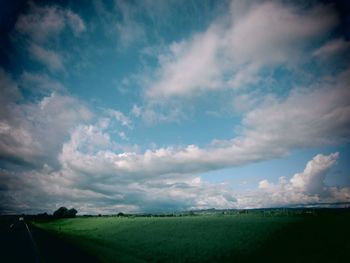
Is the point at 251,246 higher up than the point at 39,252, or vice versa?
the point at 39,252

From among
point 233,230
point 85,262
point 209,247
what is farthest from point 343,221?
point 85,262

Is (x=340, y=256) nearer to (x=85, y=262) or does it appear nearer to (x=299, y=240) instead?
(x=299, y=240)

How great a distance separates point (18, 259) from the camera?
26047 mm

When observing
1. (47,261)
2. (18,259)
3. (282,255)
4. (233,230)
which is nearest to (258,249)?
(282,255)

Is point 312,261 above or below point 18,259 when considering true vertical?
below

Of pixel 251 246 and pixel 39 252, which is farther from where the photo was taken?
pixel 251 246

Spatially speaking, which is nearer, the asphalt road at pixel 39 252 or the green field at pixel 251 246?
the asphalt road at pixel 39 252

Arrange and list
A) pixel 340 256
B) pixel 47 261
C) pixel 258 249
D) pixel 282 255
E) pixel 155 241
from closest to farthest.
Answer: pixel 47 261
pixel 340 256
pixel 282 255
pixel 258 249
pixel 155 241

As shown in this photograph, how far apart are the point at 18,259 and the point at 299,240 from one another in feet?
125

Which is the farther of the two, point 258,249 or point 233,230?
point 233,230

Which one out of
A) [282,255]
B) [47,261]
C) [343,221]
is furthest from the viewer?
[343,221]

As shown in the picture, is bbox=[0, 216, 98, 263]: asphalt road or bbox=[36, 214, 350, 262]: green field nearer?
bbox=[0, 216, 98, 263]: asphalt road

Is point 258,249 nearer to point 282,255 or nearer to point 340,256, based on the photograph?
point 282,255

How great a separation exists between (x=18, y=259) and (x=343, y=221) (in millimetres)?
52246
